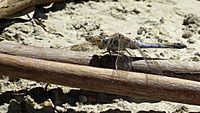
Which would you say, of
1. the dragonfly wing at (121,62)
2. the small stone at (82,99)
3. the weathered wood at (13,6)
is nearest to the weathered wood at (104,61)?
the dragonfly wing at (121,62)

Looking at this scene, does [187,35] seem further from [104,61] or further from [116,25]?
[104,61]

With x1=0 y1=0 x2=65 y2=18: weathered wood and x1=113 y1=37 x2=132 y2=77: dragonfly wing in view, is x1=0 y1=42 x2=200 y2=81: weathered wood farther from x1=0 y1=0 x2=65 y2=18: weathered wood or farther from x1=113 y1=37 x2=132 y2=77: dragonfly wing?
x1=0 y1=0 x2=65 y2=18: weathered wood

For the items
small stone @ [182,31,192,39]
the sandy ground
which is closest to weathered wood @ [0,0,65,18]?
the sandy ground

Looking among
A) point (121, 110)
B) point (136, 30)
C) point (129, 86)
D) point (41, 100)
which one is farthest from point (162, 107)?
point (136, 30)

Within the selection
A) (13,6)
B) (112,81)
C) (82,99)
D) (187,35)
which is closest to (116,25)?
(187,35)

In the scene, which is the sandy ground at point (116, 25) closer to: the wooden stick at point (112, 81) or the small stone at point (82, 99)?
the small stone at point (82, 99)

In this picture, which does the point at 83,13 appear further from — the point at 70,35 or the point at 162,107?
the point at 162,107
